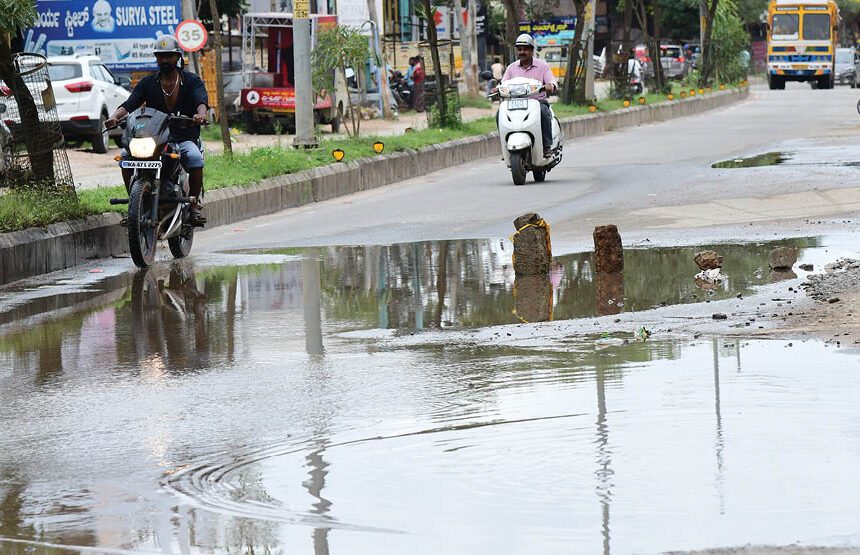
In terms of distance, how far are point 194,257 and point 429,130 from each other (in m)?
13.5

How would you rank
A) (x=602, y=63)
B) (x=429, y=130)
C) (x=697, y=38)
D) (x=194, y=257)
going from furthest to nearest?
1. (x=697, y=38)
2. (x=602, y=63)
3. (x=429, y=130)
4. (x=194, y=257)

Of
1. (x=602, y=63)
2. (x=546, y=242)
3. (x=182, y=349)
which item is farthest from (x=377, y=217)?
(x=602, y=63)

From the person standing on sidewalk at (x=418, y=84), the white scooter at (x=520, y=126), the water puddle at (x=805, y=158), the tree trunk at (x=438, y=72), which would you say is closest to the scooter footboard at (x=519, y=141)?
the white scooter at (x=520, y=126)

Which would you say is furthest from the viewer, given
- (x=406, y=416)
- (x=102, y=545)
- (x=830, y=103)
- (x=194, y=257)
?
(x=830, y=103)

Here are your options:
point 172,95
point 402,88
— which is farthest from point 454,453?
point 402,88

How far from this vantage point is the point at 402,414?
20.7 ft

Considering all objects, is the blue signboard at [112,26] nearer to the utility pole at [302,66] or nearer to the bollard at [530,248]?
the utility pole at [302,66]

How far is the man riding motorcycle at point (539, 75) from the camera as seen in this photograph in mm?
18422

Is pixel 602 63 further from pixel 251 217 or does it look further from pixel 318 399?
pixel 318 399

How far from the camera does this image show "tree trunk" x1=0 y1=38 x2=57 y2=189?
13305mm

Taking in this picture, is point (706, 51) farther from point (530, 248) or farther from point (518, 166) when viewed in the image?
point (530, 248)

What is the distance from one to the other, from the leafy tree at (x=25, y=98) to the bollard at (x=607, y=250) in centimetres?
542

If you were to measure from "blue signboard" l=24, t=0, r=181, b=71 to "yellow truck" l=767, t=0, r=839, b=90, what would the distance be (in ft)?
120

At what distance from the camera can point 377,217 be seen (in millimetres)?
15562
